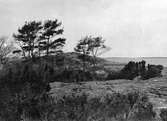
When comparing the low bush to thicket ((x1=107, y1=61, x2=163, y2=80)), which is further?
thicket ((x1=107, y1=61, x2=163, y2=80))

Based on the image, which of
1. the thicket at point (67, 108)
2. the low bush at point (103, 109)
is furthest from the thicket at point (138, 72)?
the thicket at point (67, 108)

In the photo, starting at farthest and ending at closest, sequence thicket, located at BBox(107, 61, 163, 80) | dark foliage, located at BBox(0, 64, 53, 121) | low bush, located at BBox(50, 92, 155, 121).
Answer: thicket, located at BBox(107, 61, 163, 80)
dark foliage, located at BBox(0, 64, 53, 121)
low bush, located at BBox(50, 92, 155, 121)

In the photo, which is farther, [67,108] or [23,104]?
[23,104]

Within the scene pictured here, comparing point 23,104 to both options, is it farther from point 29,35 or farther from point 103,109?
point 29,35

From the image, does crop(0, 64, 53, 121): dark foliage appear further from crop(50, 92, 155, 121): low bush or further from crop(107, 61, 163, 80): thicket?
crop(107, 61, 163, 80): thicket

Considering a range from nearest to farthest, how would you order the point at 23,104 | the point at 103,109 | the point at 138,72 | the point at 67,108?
the point at 67,108 < the point at 103,109 < the point at 23,104 < the point at 138,72

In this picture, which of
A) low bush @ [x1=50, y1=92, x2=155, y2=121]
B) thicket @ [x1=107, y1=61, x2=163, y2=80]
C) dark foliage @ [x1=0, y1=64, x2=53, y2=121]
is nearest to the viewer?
low bush @ [x1=50, y1=92, x2=155, y2=121]

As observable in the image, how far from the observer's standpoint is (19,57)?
193 feet

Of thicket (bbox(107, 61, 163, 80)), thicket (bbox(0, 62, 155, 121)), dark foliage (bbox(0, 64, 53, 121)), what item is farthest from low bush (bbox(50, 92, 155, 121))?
thicket (bbox(107, 61, 163, 80))

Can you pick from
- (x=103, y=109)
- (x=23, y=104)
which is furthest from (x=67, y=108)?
(x=23, y=104)

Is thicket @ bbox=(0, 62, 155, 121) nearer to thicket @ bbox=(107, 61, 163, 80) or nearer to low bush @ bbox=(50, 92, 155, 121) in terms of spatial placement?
low bush @ bbox=(50, 92, 155, 121)

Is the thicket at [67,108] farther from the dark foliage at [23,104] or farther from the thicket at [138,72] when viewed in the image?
the thicket at [138,72]

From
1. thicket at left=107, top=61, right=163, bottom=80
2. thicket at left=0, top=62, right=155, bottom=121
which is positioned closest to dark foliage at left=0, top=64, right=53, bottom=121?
thicket at left=0, top=62, right=155, bottom=121

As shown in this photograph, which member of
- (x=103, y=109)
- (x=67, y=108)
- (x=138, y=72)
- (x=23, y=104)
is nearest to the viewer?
(x=67, y=108)
